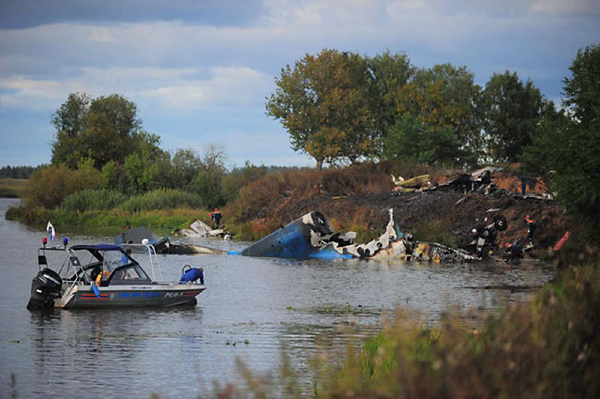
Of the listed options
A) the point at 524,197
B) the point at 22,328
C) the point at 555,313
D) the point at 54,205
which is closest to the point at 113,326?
the point at 22,328

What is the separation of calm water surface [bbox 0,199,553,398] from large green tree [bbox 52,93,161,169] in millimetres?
70486

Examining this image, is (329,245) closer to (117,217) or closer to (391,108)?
(117,217)

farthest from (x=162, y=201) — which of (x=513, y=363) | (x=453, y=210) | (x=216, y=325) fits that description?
(x=513, y=363)

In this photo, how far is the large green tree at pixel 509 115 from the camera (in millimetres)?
91688

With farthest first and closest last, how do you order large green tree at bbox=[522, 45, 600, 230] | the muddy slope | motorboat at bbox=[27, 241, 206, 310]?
1. the muddy slope
2. large green tree at bbox=[522, 45, 600, 230]
3. motorboat at bbox=[27, 241, 206, 310]

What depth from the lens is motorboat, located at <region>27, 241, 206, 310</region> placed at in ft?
73.0

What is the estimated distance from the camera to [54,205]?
8012cm

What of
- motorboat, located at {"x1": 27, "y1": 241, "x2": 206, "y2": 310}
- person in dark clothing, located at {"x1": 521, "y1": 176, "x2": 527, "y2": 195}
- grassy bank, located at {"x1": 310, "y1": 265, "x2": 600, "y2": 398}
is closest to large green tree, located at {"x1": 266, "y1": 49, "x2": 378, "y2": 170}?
person in dark clothing, located at {"x1": 521, "y1": 176, "x2": 527, "y2": 195}

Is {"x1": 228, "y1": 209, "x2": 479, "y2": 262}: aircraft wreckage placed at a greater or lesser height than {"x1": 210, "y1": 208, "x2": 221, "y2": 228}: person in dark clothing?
lesser

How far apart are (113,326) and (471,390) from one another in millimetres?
14986

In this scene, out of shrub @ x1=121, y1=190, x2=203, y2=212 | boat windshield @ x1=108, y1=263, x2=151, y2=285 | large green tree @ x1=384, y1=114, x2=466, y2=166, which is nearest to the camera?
boat windshield @ x1=108, y1=263, x2=151, y2=285

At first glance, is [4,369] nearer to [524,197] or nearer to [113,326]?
[113,326]

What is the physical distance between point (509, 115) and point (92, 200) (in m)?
46.0

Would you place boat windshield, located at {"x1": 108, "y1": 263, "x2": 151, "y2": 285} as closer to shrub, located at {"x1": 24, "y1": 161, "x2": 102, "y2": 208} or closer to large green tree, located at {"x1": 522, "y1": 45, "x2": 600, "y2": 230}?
large green tree, located at {"x1": 522, "y1": 45, "x2": 600, "y2": 230}
